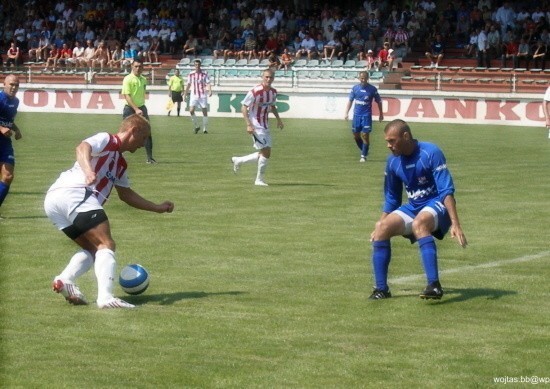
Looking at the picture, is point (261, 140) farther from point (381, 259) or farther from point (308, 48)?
point (308, 48)

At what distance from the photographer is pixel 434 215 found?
989 cm

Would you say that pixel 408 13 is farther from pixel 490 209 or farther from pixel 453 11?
pixel 490 209

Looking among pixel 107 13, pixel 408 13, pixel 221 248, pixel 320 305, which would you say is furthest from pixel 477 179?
pixel 107 13

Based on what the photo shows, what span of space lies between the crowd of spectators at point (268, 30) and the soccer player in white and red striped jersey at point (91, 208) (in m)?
36.6

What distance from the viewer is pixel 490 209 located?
17172mm

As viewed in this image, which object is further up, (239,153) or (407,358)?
(407,358)

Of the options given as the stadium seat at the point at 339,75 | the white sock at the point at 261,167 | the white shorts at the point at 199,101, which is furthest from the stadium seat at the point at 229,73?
the white sock at the point at 261,167

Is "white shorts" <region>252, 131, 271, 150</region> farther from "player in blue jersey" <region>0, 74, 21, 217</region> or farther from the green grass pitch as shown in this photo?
"player in blue jersey" <region>0, 74, 21, 217</region>

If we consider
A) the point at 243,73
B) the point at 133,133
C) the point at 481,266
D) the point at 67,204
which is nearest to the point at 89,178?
the point at 67,204

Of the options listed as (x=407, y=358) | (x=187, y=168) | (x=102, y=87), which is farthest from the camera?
(x=102, y=87)

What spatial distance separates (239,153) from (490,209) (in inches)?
467

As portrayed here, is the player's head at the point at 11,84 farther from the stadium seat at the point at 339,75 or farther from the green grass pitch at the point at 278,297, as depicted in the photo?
the stadium seat at the point at 339,75

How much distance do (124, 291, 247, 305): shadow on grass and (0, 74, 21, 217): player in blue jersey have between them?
19.4 ft

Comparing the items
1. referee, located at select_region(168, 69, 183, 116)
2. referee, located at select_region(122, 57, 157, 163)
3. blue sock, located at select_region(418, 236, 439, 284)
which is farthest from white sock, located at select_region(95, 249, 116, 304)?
referee, located at select_region(168, 69, 183, 116)
